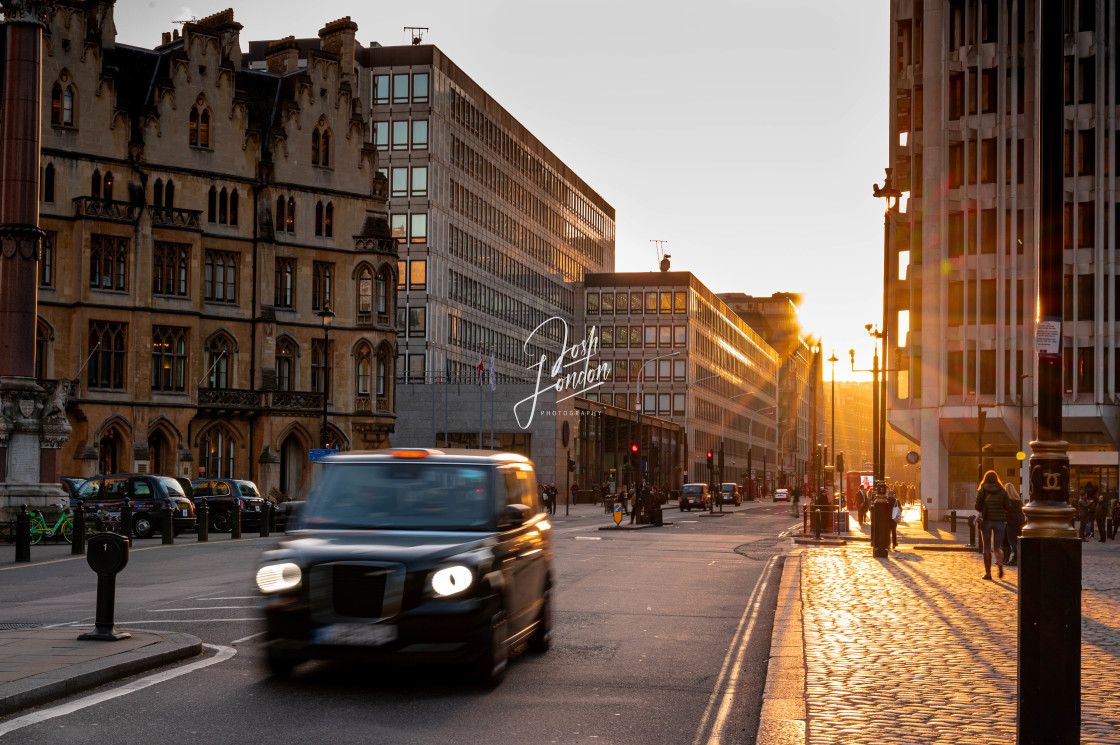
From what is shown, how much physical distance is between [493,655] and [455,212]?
77966mm

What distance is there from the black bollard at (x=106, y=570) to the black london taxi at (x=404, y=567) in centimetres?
169

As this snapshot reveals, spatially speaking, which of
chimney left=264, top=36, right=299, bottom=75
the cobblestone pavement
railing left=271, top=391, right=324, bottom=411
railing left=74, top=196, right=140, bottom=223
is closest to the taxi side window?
the cobblestone pavement

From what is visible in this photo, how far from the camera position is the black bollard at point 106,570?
10867 millimetres


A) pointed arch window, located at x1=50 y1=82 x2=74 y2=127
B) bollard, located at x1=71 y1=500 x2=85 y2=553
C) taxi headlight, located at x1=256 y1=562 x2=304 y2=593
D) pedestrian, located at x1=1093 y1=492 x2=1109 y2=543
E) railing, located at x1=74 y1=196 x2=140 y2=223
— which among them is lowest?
pedestrian, located at x1=1093 y1=492 x2=1109 y2=543

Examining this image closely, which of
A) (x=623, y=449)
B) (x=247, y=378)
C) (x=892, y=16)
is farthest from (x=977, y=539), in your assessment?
(x=623, y=449)

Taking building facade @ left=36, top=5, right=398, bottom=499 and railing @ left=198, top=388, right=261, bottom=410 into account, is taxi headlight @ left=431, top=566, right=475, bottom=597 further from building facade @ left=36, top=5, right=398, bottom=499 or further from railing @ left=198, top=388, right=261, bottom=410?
railing @ left=198, top=388, right=261, bottom=410

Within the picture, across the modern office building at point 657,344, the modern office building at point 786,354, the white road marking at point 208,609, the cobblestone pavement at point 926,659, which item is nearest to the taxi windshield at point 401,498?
the cobblestone pavement at point 926,659

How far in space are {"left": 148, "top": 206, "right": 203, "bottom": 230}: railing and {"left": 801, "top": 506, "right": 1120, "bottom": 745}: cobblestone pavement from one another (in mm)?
40956

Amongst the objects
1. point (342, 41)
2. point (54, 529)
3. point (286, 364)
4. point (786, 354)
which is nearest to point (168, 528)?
point (54, 529)

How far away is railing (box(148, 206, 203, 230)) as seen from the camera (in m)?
54.8

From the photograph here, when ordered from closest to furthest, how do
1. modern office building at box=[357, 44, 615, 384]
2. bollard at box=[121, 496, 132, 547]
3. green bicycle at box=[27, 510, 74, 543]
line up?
bollard at box=[121, 496, 132, 547] < green bicycle at box=[27, 510, 74, 543] < modern office building at box=[357, 44, 615, 384]

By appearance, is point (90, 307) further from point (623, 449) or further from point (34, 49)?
point (623, 449)

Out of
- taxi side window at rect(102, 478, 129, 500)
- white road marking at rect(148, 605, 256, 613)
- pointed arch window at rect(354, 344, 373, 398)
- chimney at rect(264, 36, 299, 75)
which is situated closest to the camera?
white road marking at rect(148, 605, 256, 613)

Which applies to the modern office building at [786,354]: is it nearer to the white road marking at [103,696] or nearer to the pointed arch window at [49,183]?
the pointed arch window at [49,183]
